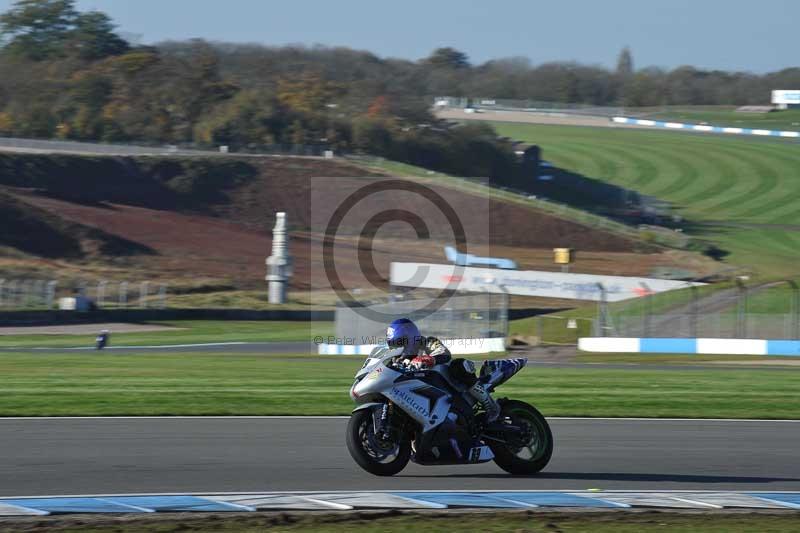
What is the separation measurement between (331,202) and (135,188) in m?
15.4

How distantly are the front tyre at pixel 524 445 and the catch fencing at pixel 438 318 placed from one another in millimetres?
22528

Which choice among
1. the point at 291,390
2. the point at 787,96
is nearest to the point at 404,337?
the point at 291,390

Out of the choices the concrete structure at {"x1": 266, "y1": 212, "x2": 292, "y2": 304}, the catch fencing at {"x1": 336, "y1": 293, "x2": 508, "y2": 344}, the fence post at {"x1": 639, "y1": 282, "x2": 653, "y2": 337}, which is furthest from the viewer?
the concrete structure at {"x1": 266, "y1": 212, "x2": 292, "y2": 304}

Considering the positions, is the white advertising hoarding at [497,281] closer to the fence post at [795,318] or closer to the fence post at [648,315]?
the fence post at [648,315]

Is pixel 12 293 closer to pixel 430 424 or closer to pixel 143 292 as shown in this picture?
pixel 143 292

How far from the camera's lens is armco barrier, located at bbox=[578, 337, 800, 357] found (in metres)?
35.5

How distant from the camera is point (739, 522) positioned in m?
8.79

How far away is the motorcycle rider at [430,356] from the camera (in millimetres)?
10266

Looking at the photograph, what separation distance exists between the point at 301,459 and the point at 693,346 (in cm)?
2734

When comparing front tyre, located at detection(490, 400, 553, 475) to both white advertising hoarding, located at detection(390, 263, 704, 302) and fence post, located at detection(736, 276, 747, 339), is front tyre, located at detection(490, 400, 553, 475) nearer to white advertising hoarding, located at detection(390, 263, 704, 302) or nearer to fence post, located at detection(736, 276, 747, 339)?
fence post, located at detection(736, 276, 747, 339)

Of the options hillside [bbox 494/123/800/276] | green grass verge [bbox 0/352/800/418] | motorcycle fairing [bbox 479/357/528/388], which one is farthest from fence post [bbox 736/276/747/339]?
hillside [bbox 494/123/800/276]

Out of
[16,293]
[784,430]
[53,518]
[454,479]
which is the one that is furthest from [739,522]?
[16,293]

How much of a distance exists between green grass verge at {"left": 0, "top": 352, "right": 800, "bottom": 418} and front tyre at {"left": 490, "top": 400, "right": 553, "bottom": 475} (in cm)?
529

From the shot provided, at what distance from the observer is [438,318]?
112 feet
